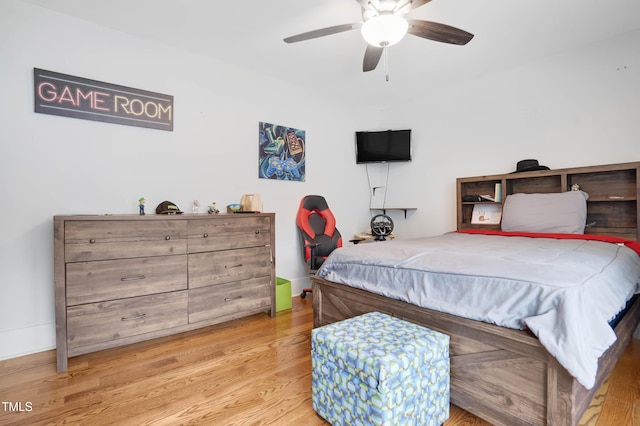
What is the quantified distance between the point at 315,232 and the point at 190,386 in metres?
2.05

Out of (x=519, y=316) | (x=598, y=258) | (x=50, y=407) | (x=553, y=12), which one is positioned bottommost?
(x=50, y=407)

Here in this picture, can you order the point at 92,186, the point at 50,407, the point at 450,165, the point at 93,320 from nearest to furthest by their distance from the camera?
the point at 50,407
the point at 93,320
the point at 92,186
the point at 450,165

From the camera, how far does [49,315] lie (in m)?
2.26

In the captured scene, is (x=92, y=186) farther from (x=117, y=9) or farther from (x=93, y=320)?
(x=117, y=9)

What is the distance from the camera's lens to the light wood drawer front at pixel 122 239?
1.97 meters

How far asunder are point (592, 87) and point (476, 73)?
1040mm

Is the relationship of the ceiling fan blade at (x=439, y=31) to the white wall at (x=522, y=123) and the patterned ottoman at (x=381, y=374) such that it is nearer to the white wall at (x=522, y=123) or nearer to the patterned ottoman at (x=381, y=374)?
the white wall at (x=522, y=123)

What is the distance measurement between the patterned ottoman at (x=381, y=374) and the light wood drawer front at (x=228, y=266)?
1339 millimetres

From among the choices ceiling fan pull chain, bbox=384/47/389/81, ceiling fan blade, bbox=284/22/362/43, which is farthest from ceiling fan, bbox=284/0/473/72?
ceiling fan pull chain, bbox=384/47/389/81

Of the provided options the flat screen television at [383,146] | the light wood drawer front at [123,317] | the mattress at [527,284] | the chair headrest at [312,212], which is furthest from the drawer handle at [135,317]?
the flat screen television at [383,146]

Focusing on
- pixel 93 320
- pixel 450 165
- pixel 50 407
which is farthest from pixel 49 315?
pixel 450 165

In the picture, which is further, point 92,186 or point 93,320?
point 92,186

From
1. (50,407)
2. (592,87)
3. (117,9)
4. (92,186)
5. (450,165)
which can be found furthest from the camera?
(450,165)

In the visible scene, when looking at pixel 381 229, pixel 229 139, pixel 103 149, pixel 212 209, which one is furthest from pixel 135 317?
pixel 381 229
